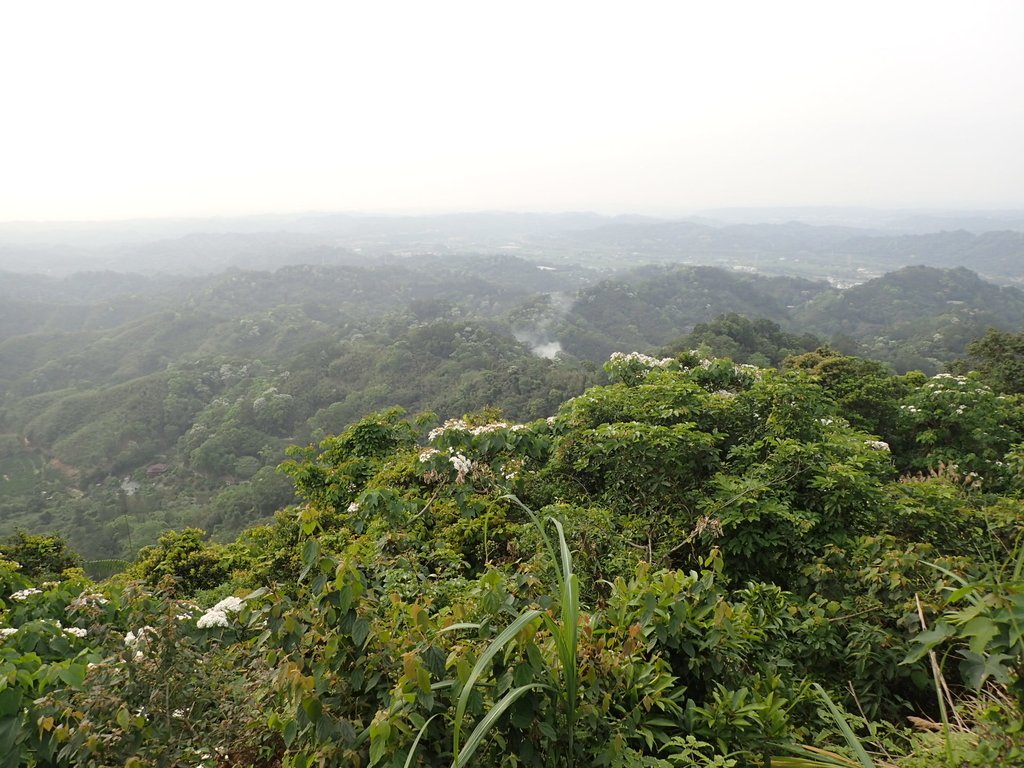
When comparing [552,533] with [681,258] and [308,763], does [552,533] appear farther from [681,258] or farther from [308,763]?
[681,258]

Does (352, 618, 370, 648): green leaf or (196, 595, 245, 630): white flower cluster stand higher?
(352, 618, 370, 648): green leaf

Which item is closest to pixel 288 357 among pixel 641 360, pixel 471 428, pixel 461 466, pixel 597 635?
pixel 641 360

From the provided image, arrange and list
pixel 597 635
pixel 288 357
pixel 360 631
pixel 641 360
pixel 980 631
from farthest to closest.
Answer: pixel 288 357 → pixel 641 360 → pixel 597 635 → pixel 360 631 → pixel 980 631

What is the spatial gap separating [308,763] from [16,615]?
9.33 feet

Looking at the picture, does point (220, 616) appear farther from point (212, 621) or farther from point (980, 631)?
point (980, 631)

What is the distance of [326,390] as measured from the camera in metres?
60.2

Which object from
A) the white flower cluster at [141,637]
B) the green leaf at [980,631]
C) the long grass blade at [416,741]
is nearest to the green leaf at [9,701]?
the white flower cluster at [141,637]

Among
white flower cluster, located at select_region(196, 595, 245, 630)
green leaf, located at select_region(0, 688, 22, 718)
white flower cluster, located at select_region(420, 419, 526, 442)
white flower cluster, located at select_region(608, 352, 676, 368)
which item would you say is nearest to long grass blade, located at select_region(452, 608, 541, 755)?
white flower cluster, located at select_region(196, 595, 245, 630)

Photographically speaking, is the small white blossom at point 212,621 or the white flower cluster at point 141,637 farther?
the small white blossom at point 212,621

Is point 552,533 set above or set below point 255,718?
below

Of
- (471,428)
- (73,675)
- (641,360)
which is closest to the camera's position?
(73,675)

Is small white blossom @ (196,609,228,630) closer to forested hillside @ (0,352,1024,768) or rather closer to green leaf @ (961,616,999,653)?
forested hillside @ (0,352,1024,768)

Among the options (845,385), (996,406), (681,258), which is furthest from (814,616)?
(681,258)

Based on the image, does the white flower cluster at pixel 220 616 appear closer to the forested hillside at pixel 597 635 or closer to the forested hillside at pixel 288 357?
the forested hillside at pixel 597 635
